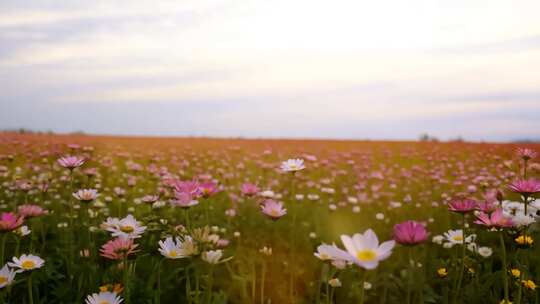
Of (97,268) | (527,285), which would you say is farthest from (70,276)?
(527,285)

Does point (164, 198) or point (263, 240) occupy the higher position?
point (164, 198)

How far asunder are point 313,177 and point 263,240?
4.17 meters

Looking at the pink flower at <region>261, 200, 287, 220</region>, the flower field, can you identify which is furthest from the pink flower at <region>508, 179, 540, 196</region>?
the pink flower at <region>261, 200, 287, 220</region>

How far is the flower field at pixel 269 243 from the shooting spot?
83.0 inches

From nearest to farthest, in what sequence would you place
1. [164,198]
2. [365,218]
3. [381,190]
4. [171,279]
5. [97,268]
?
[97,268]
[171,279]
[164,198]
[365,218]
[381,190]

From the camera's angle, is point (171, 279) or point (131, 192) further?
point (131, 192)

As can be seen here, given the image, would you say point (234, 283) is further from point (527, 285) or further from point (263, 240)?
point (527, 285)

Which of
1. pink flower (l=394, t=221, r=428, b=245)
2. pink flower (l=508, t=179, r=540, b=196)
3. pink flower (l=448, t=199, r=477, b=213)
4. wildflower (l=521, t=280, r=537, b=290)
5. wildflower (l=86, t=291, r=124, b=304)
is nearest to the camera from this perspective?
pink flower (l=394, t=221, r=428, b=245)

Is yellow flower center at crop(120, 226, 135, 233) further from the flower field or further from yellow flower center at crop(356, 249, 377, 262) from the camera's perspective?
yellow flower center at crop(356, 249, 377, 262)

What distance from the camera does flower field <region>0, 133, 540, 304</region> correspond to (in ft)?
6.92

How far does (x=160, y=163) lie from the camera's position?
28.4 ft

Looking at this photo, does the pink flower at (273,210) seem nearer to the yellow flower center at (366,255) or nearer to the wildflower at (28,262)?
the yellow flower center at (366,255)

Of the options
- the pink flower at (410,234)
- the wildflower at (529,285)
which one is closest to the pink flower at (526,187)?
the wildflower at (529,285)

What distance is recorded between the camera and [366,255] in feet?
4.47
